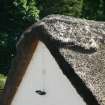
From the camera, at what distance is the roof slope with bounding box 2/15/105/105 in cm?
547

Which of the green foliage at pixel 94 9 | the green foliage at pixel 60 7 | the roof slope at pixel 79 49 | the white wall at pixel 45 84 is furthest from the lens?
the green foliage at pixel 94 9

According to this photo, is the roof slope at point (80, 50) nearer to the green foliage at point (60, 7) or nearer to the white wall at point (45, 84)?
the white wall at point (45, 84)

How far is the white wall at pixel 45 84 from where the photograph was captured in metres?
5.89

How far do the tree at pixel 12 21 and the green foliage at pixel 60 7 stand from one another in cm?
37

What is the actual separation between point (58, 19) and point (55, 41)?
0.52 meters

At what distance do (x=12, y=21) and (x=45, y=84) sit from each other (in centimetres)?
1891

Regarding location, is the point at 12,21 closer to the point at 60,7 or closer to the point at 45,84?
the point at 60,7

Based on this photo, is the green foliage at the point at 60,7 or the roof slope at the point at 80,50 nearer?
the roof slope at the point at 80,50

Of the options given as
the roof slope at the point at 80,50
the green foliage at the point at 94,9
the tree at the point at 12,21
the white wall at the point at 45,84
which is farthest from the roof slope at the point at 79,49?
the green foliage at the point at 94,9

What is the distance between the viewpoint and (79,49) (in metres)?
5.93

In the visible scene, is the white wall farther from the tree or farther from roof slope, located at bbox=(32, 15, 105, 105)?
the tree

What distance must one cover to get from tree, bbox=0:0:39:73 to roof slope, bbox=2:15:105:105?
1734cm

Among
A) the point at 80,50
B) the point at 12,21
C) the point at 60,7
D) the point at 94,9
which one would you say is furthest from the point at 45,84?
the point at 94,9

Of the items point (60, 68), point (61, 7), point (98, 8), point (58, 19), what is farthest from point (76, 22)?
point (98, 8)
